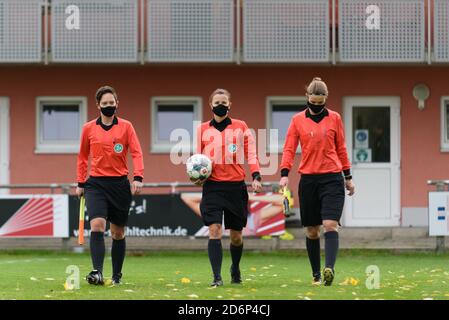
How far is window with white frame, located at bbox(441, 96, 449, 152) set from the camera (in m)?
24.4

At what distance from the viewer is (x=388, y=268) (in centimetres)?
1727

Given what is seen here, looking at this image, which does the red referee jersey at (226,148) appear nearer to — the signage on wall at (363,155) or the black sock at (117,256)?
the black sock at (117,256)

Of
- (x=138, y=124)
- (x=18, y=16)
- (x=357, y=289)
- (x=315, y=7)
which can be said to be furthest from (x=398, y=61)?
(x=357, y=289)

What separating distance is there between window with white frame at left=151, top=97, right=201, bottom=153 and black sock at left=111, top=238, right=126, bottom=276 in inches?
463

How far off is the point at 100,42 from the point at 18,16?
174cm

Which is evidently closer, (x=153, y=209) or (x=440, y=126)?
(x=153, y=209)

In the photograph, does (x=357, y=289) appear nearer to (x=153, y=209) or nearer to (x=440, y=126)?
(x=153, y=209)

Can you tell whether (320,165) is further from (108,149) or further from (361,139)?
(361,139)

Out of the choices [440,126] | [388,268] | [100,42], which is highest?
[100,42]

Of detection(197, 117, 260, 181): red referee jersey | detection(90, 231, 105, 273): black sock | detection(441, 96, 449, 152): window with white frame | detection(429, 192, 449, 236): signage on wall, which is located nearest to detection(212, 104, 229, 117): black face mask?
detection(197, 117, 260, 181): red referee jersey

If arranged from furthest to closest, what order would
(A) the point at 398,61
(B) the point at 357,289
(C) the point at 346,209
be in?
(C) the point at 346,209 → (A) the point at 398,61 → (B) the point at 357,289

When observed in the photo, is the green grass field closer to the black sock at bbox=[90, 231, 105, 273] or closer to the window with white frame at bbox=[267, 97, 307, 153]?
the black sock at bbox=[90, 231, 105, 273]

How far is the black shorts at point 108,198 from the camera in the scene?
1252 centimetres

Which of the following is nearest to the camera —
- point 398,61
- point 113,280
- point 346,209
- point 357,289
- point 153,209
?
point 357,289
